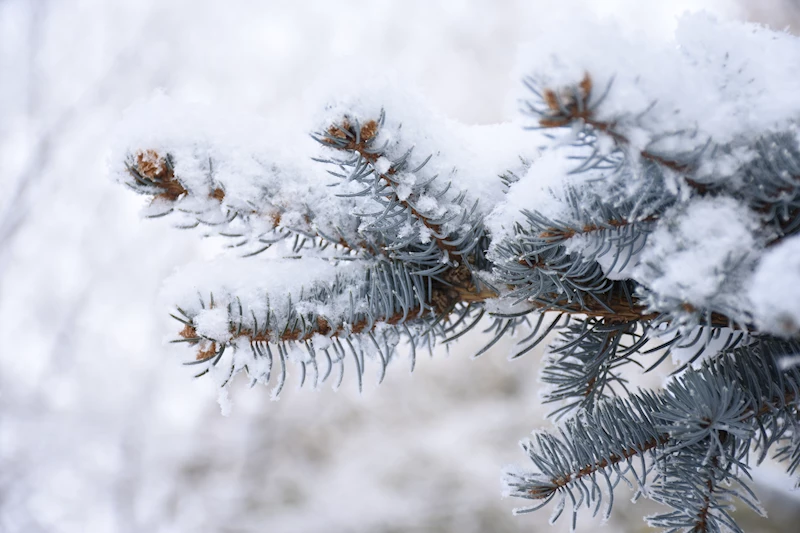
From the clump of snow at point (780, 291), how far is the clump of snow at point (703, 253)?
0.02m

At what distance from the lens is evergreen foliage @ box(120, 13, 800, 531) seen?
24 cm

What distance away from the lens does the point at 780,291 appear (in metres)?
0.20

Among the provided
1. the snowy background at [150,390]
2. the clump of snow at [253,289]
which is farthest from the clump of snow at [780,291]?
the snowy background at [150,390]

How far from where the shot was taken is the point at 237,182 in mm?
347

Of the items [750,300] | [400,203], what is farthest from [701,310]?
[400,203]

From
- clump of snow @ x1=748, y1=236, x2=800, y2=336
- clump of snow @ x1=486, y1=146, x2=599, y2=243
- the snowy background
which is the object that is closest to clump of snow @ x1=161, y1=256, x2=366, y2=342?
clump of snow @ x1=486, y1=146, x2=599, y2=243

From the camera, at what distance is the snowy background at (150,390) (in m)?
2.54

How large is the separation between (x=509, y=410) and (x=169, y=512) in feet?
7.98

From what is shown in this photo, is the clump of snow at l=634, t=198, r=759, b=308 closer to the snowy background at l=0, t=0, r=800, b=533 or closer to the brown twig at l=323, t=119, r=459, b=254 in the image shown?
the brown twig at l=323, t=119, r=459, b=254

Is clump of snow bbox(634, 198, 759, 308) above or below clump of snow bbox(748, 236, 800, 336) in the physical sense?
above

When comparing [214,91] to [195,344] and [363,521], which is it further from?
[195,344]

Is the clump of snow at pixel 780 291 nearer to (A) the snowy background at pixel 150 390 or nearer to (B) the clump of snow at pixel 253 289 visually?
(B) the clump of snow at pixel 253 289

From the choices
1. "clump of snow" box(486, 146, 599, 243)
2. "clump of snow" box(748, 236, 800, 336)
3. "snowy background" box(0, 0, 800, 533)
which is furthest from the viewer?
"snowy background" box(0, 0, 800, 533)

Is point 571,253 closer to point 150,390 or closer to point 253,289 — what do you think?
point 253,289
